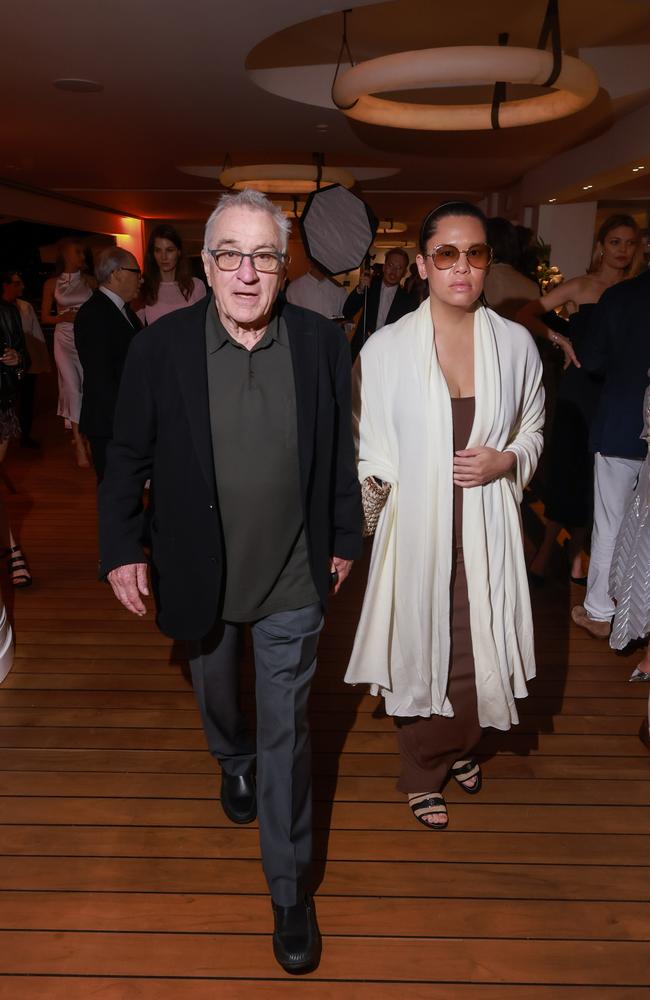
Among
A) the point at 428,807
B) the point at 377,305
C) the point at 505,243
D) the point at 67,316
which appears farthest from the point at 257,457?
the point at 67,316

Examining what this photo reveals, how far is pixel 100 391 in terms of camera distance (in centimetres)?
369

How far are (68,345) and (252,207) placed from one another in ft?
20.0

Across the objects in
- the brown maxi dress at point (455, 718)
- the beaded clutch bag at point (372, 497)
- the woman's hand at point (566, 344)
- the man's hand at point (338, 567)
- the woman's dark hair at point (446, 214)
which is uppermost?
the woman's dark hair at point (446, 214)

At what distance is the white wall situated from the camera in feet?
35.2

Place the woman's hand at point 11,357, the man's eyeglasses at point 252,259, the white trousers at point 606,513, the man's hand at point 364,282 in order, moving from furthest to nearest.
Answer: the man's hand at point 364,282
the woman's hand at point 11,357
the white trousers at point 606,513
the man's eyeglasses at point 252,259

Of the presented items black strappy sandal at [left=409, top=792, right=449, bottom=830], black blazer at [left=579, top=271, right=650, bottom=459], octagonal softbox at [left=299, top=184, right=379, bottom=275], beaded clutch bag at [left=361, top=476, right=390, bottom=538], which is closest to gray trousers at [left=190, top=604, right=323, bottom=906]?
beaded clutch bag at [left=361, top=476, right=390, bottom=538]

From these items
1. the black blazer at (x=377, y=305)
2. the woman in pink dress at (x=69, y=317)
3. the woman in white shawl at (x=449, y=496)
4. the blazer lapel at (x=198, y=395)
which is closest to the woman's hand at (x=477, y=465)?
the woman in white shawl at (x=449, y=496)

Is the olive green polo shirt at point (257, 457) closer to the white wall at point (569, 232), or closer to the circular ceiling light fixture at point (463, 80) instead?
the circular ceiling light fixture at point (463, 80)

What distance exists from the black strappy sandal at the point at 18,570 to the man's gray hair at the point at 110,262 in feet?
5.37

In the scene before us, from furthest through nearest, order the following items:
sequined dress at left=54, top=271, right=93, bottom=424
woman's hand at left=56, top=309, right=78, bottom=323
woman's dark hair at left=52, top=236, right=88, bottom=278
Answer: woman's hand at left=56, top=309, right=78, bottom=323 < sequined dress at left=54, top=271, right=93, bottom=424 < woman's dark hair at left=52, top=236, right=88, bottom=278

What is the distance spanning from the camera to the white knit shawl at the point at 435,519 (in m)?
2.14

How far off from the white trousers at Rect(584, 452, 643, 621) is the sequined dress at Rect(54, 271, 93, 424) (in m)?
5.09

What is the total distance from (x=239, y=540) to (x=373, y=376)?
63 cm

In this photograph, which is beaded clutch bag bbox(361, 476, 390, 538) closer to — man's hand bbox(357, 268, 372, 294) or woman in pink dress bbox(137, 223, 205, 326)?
woman in pink dress bbox(137, 223, 205, 326)
